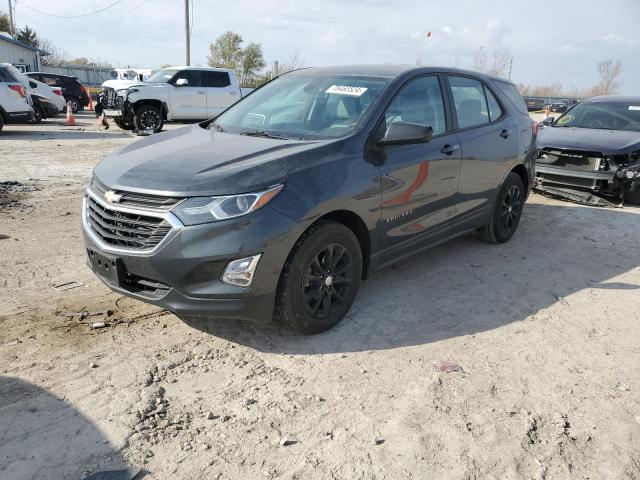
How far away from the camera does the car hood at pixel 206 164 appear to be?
3219 mm

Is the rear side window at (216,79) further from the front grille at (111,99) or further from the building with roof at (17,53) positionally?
the building with roof at (17,53)

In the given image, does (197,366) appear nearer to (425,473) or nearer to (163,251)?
(163,251)

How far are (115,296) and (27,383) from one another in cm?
126

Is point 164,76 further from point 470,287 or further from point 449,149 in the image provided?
point 470,287

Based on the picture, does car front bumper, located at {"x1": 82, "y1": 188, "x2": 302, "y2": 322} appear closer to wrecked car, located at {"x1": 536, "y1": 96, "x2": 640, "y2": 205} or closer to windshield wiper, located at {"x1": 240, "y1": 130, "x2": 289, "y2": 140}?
windshield wiper, located at {"x1": 240, "y1": 130, "x2": 289, "y2": 140}

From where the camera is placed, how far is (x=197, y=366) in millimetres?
3307

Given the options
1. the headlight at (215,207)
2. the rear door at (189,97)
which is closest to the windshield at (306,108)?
the headlight at (215,207)

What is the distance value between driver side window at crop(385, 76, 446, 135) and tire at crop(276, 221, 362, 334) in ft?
3.35

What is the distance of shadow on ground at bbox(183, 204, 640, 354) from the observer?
148 inches

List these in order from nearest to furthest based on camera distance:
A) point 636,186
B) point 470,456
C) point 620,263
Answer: point 470,456
point 620,263
point 636,186

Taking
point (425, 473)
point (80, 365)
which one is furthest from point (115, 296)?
point (425, 473)

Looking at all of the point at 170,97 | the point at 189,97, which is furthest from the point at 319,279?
the point at 189,97

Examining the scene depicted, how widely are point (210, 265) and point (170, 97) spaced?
14.0m

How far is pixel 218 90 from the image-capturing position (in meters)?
17.1
